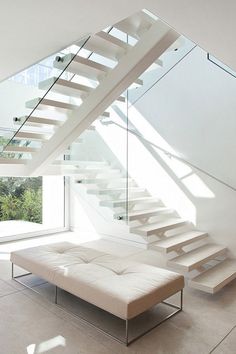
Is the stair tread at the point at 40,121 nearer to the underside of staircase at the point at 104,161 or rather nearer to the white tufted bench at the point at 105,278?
the underside of staircase at the point at 104,161

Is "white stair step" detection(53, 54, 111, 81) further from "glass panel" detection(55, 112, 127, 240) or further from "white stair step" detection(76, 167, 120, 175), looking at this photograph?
"white stair step" detection(76, 167, 120, 175)

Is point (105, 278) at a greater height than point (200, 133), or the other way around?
point (200, 133)

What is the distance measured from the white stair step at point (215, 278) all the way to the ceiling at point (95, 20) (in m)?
2.19

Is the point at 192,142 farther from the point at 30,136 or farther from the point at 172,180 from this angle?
the point at 30,136

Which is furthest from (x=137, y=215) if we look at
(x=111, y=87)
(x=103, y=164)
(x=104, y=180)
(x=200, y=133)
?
(x=111, y=87)

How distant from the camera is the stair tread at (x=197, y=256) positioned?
349 cm

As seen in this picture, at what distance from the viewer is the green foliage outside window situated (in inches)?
221

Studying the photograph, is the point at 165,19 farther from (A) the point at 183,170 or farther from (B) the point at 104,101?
(A) the point at 183,170

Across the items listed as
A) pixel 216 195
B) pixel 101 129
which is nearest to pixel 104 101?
pixel 101 129

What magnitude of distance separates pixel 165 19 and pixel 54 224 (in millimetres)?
5178

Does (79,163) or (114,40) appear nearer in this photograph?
(114,40)

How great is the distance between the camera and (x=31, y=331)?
255 centimetres

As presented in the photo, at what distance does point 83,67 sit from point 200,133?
6.33 feet

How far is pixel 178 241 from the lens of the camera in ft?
12.9
